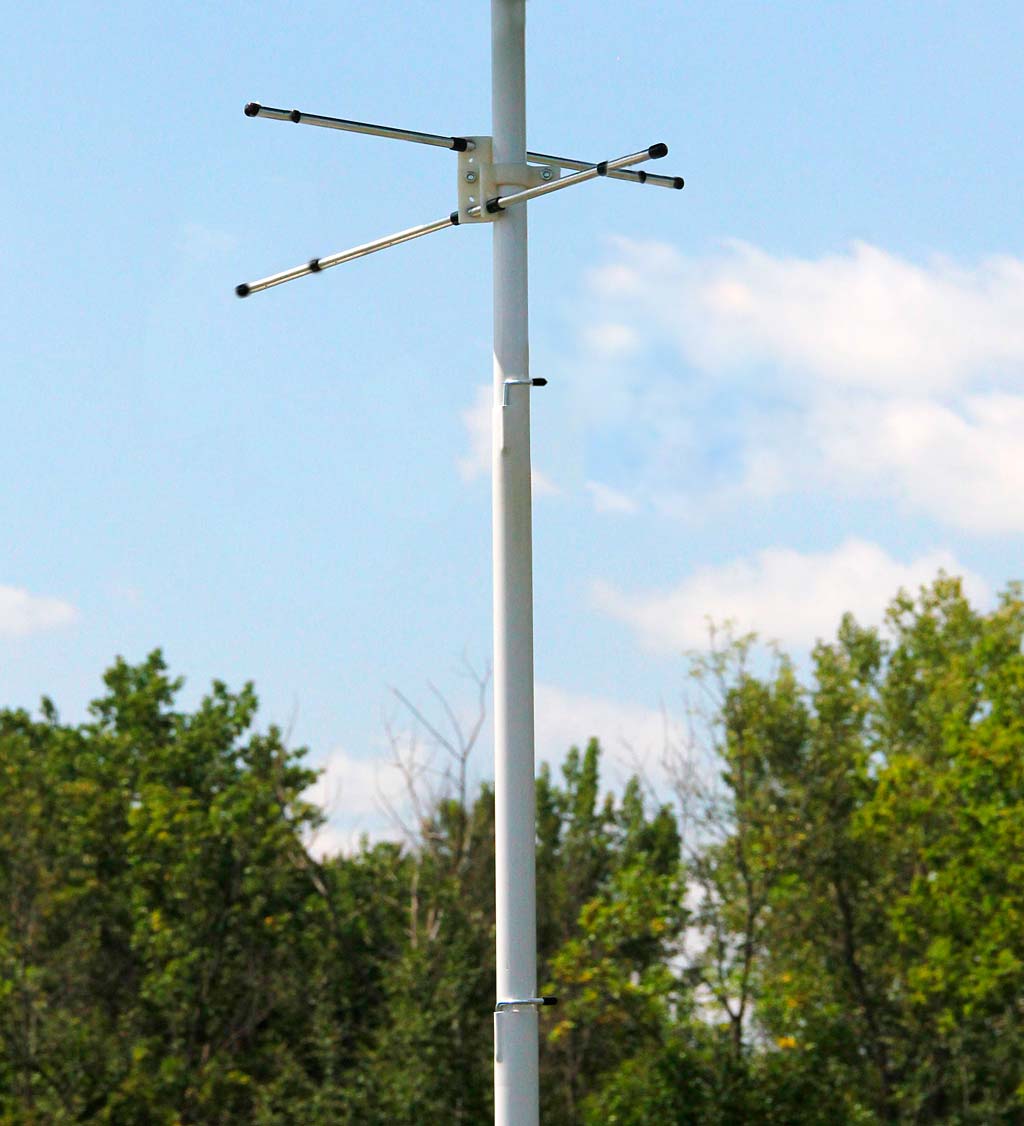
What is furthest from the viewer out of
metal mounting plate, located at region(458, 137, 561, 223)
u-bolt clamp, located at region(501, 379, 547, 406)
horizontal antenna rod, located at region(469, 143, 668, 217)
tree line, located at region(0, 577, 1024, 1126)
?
tree line, located at region(0, 577, 1024, 1126)

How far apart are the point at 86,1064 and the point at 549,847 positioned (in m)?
11.5

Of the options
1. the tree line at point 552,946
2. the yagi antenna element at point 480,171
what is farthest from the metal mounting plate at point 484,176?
the tree line at point 552,946

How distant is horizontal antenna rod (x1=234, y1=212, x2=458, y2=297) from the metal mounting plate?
8cm

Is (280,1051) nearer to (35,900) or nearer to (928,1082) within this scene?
(35,900)

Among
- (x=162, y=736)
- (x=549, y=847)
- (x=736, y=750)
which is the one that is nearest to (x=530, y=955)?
(x=736, y=750)

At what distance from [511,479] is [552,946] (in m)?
19.8

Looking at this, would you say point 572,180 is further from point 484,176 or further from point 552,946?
point 552,946

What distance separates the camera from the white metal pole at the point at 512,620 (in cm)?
492

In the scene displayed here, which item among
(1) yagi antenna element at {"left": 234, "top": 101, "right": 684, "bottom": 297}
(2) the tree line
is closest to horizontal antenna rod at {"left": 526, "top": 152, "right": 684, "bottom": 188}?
(1) yagi antenna element at {"left": 234, "top": 101, "right": 684, "bottom": 297}

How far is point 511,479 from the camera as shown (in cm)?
516

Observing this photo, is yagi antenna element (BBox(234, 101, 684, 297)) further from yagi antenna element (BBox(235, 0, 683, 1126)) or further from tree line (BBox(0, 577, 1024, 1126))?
tree line (BBox(0, 577, 1024, 1126))

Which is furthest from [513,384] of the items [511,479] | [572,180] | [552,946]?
[552,946]

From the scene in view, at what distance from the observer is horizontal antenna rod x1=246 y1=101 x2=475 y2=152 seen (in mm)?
5301

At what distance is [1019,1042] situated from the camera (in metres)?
20.0
